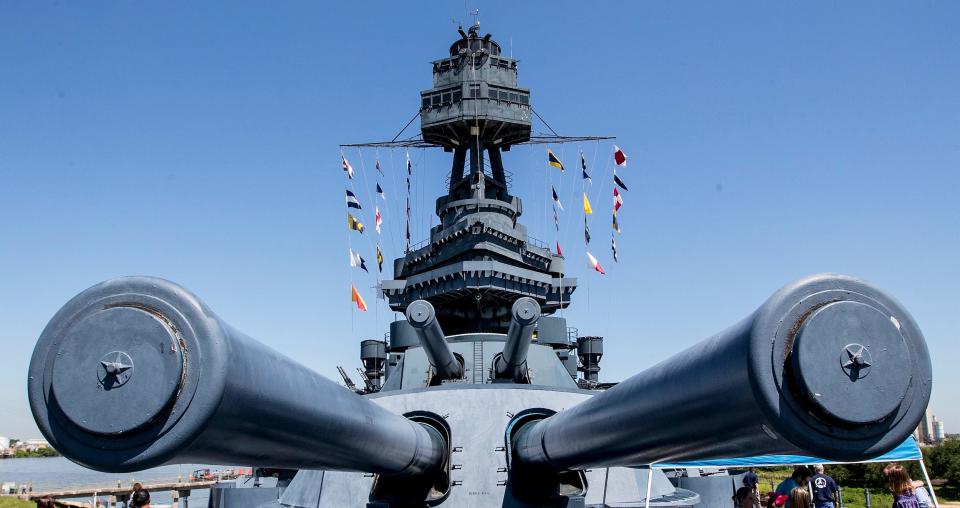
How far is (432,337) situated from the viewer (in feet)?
16.1

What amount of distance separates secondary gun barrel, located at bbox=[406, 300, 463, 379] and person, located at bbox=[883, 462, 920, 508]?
2.76 meters

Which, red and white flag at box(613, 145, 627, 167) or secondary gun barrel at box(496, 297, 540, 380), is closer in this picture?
secondary gun barrel at box(496, 297, 540, 380)

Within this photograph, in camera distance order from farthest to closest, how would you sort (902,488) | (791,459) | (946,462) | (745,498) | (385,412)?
1. (946,462)
2. (791,459)
3. (745,498)
4. (902,488)
5. (385,412)

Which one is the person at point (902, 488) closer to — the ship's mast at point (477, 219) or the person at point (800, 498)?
the person at point (800, 498)

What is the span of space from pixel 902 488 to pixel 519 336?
2357 millimetres

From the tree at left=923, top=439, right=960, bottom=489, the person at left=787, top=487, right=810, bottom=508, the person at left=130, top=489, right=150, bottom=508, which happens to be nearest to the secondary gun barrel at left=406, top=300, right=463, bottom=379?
the person at left=130, top=489, right=150, bottom=508

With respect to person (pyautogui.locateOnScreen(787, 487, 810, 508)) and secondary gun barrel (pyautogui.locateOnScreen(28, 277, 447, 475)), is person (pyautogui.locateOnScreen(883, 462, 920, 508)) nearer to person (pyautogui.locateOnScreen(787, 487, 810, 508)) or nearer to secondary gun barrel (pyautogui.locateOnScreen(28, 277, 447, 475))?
person (pyautogui.locateOnScreen(787, 487, 810, 508))

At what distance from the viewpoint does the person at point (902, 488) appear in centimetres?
444

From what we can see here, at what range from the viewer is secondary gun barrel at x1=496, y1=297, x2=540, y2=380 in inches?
174

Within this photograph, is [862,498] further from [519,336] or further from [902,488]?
[519,336]

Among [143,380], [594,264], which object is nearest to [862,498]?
[594,264]

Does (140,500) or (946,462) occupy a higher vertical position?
(946,462)

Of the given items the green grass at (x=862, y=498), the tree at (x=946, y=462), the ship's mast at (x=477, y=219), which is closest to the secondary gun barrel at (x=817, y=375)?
the ship's mast at (x=477, y=219)

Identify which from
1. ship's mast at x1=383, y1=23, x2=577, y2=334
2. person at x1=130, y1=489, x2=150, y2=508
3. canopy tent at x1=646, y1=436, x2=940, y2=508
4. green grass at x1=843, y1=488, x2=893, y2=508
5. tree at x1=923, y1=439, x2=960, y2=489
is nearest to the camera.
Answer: person at x1=130, y1=489, x2=150, y2=508
